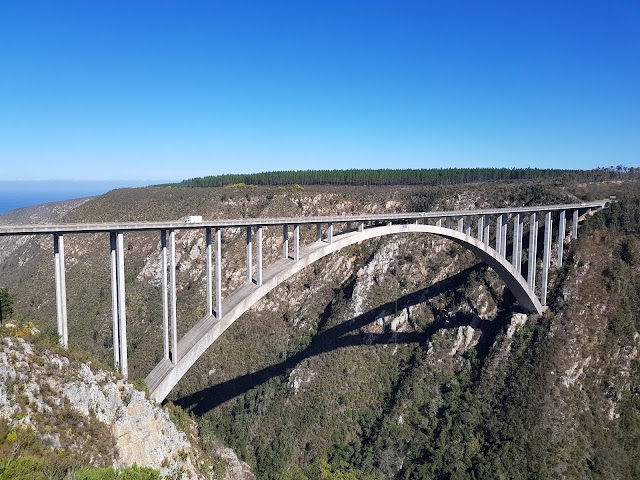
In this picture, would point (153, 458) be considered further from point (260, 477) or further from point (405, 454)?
point (405, 454)

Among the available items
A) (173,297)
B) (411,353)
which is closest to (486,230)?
(411,353)

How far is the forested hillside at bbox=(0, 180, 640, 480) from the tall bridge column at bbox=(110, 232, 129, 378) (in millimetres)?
7946

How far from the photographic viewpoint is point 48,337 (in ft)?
63.8

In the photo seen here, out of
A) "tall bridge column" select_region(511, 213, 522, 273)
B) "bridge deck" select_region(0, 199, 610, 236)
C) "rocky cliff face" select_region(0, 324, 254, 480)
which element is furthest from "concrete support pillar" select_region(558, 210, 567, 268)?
"rocky cliff face" select_region(0, 324, 254, 480)

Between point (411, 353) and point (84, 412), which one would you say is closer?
point (84, 412)

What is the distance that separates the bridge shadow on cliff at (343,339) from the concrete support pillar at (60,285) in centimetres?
2471

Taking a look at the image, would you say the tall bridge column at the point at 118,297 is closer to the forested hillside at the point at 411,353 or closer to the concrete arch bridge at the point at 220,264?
the concrete arch bridge at the point at 220,264

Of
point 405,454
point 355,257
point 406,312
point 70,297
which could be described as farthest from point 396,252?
point 70,297

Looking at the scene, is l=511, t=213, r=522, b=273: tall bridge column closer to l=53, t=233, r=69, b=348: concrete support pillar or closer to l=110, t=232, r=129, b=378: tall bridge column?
l=110, t=232, r=129, b=378: tall bridge column

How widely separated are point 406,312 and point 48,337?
33.9 meters

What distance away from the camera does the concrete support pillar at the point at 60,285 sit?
59.8 ft

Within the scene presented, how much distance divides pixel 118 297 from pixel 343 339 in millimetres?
29052

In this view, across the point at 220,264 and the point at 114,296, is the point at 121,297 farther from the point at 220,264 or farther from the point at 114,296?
the point at 220,264

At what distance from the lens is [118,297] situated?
2041 centimetres
